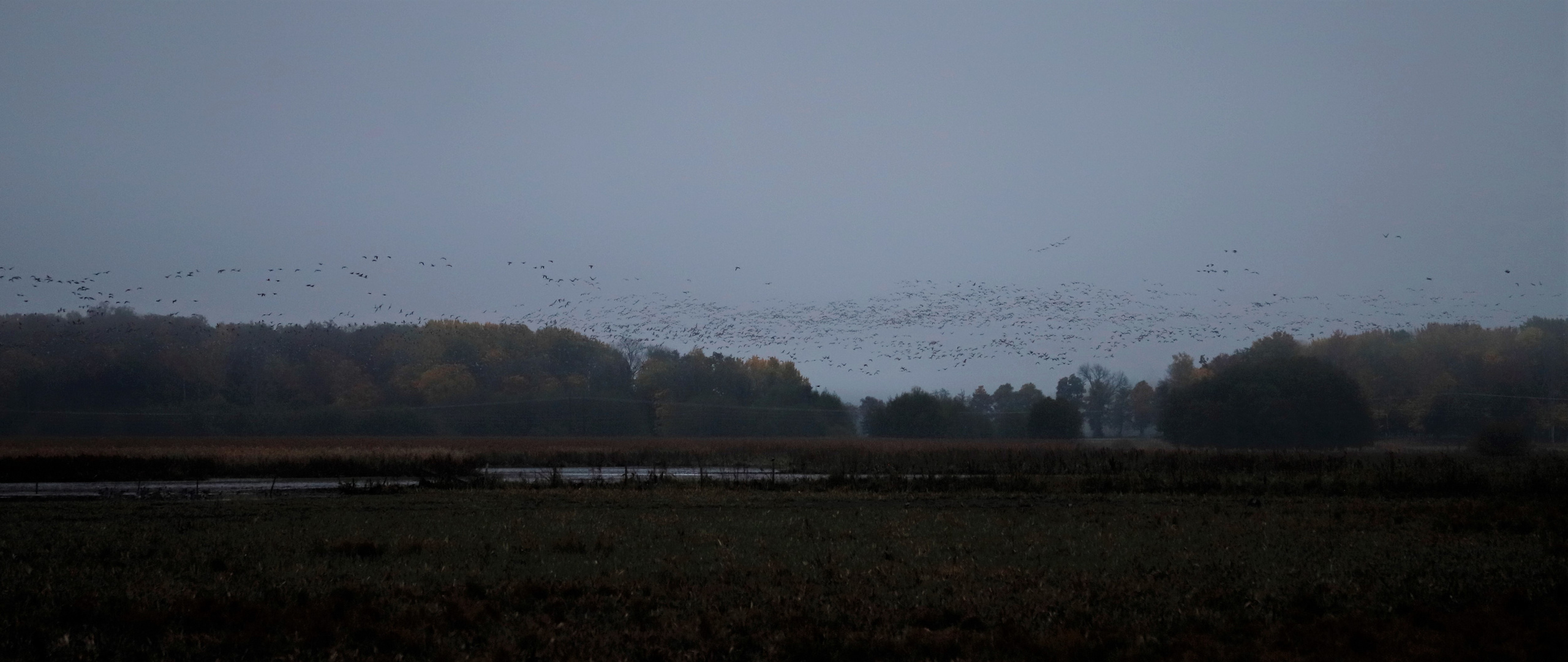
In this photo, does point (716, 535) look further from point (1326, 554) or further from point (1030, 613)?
point (1326, 554)

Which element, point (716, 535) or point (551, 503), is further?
Result: point (551, 503)

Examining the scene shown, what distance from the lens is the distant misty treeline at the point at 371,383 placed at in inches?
3162

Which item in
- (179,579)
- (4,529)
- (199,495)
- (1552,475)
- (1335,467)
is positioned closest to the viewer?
(179,579)

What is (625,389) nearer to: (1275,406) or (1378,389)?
(1275,406)

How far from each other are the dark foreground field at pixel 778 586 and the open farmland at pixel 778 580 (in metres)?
0.06

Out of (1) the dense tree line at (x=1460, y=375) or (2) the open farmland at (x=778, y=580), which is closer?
(2) the open farmland at (x=778, y=580)

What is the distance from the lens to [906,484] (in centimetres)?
3494

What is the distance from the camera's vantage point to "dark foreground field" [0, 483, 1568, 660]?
10594 mm

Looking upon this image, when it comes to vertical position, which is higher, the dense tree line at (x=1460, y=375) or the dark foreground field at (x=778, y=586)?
the dense tree line at (x=1460, y=375)

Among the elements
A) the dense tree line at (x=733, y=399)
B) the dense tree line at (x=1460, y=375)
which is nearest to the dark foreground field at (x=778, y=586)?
the dense tree line at (x=1460, y=375)

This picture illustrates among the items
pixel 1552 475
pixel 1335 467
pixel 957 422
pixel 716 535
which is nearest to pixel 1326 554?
pixel 716 535

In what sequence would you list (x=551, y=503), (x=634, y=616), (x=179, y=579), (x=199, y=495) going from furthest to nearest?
(x=199, y=495) → (x=551, y=503) → (x=179, y=579) → (x=634, y=616)

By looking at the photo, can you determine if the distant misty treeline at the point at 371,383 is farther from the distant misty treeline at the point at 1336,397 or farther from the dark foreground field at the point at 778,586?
the dark foreground field at the point at 778,586

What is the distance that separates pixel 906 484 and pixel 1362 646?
24495 millimetres
